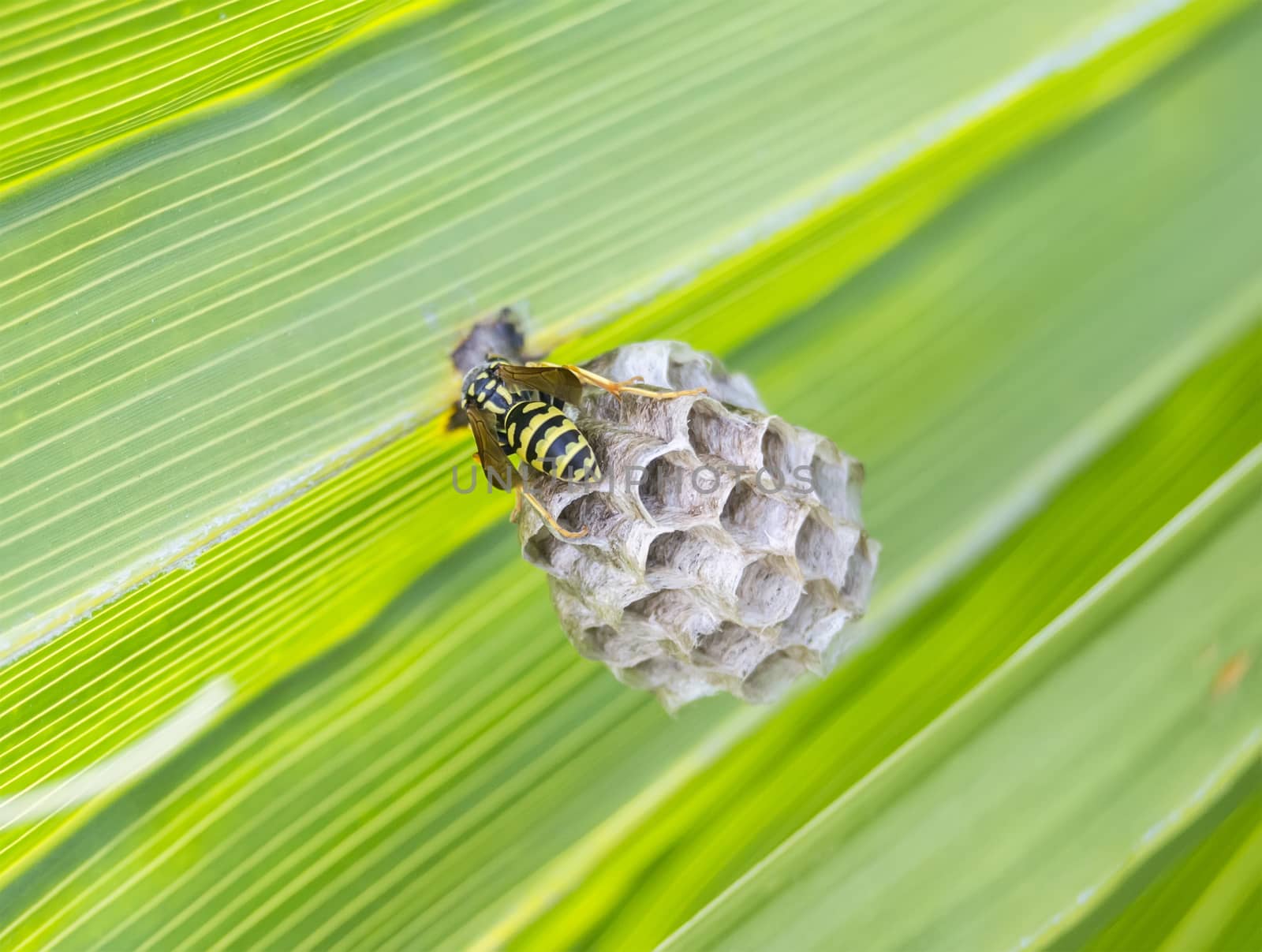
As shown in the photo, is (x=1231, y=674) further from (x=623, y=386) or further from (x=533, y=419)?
(x=533, y=419)

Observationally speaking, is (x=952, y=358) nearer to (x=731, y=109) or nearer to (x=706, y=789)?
(x=731, y=109)

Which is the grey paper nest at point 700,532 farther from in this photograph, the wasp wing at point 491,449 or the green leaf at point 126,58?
the green leaf at point 126,58

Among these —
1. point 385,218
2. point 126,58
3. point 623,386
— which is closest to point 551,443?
point 623,386

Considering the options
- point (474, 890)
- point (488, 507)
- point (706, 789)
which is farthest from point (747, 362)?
point (474, 890)

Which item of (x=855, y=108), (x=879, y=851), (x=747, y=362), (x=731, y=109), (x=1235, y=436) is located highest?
(x=731, y=109)

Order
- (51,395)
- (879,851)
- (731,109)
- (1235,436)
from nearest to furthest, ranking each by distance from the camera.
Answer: (51,395), (731,109), (879,851), (1235,436)

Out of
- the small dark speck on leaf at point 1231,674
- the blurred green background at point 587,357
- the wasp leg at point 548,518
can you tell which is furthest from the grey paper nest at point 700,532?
the small dark speck on leaf at point 1231,674
